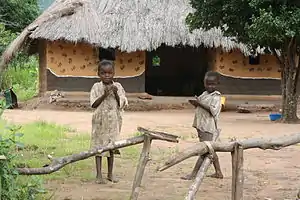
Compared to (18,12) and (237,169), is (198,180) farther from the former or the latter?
(18,12)

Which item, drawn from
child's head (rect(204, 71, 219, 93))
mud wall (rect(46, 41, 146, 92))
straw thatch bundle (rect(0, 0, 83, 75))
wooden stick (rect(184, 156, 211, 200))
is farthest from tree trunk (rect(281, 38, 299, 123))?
wooden stick (rect(184, 156, 211, 200))

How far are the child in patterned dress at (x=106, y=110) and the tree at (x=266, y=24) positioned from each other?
6.97 m

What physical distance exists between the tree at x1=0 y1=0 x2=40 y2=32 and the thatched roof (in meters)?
2.04

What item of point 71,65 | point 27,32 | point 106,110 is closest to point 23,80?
point 71,65

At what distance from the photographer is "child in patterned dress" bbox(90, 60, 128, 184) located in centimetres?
658

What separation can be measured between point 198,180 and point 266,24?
9548 millimetres

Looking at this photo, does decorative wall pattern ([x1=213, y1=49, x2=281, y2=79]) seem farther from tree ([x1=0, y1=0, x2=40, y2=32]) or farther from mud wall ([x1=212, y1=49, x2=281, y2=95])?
tree ([x1=0, y1=0, x2=40, y2=32])

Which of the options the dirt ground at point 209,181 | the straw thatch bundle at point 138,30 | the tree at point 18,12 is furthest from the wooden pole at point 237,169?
the tree at point 18,12

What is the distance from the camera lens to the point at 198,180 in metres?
3.79

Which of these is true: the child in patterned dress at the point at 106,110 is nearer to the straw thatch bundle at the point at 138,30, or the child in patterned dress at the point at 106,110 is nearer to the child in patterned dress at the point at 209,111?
the child in patterned dress at the point at 209,111

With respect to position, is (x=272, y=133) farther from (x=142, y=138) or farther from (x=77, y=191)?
(x=142, y=138)

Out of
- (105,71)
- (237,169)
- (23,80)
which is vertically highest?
(105,71)

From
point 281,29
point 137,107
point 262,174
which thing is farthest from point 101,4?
point 262,174

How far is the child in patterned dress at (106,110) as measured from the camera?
6582 millimetres
